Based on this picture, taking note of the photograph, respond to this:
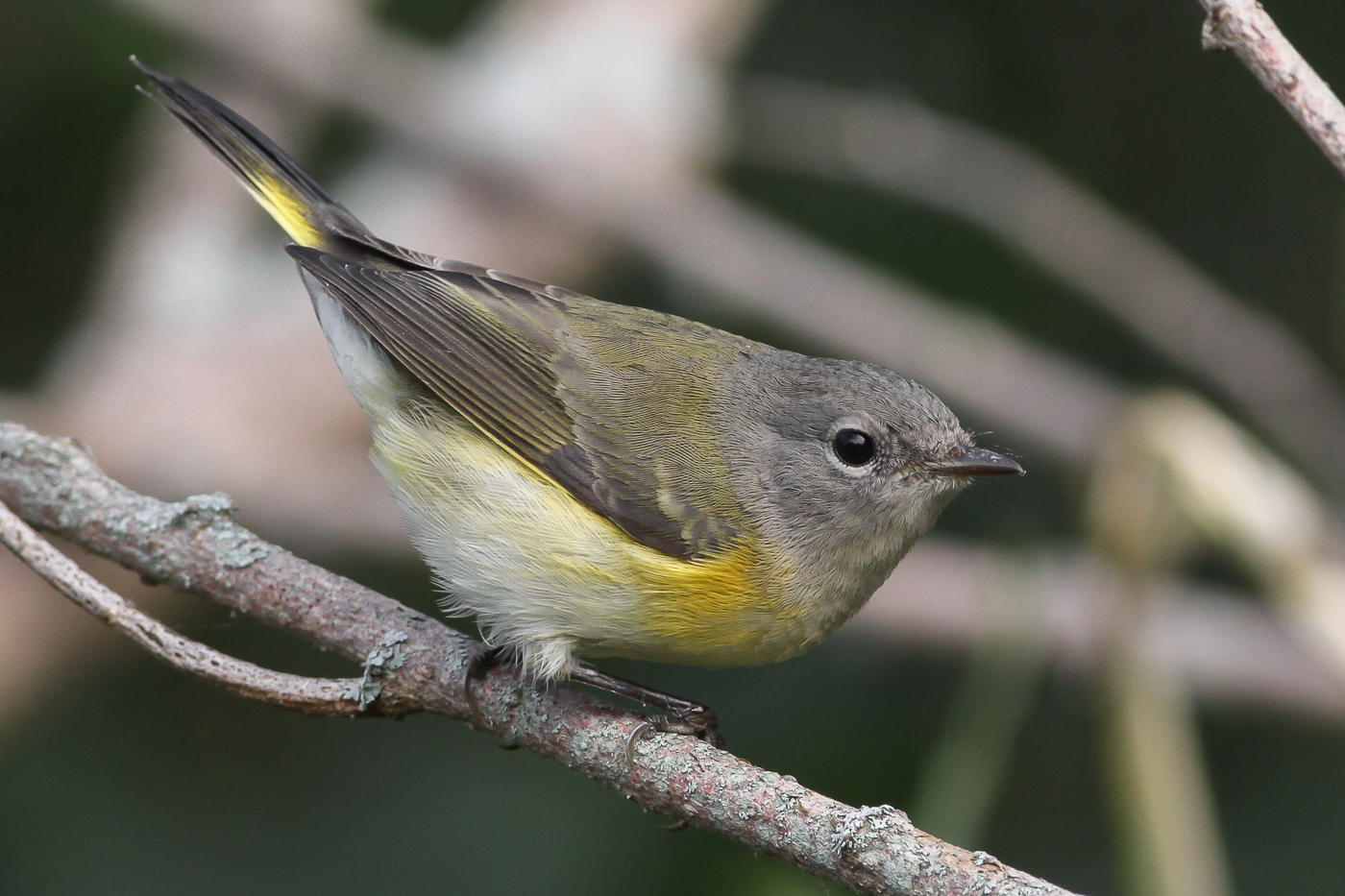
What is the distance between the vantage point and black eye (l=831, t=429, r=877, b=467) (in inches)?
132

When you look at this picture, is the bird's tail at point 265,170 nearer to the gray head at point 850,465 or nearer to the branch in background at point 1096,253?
the gray head at point 850,465

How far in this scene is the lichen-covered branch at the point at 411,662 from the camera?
223cm

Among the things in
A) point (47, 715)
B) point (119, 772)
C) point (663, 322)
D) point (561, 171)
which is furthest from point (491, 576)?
point (561, 171)

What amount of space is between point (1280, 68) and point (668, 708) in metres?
1.80

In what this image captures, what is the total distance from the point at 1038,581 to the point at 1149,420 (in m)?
0.64

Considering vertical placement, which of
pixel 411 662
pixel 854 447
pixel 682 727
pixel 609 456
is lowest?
pixel 411 662

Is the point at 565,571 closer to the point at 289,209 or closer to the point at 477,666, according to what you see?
the point at 477,666

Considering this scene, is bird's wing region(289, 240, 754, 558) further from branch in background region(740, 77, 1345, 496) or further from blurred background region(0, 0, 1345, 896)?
branch in background region(740, 77, 1345, 496)

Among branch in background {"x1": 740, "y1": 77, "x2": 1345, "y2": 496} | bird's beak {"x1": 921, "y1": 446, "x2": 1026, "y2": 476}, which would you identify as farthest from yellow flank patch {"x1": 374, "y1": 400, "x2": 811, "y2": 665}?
branch in background {"x1": 740, "y1": 77, "x2": 1345, "y2": 496}

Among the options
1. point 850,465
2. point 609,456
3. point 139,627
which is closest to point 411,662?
point 139,627

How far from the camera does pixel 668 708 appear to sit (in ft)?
9.80

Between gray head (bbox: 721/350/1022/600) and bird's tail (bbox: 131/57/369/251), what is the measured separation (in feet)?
4.18

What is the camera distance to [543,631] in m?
3.00

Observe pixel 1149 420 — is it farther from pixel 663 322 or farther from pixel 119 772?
pixel 119 772
